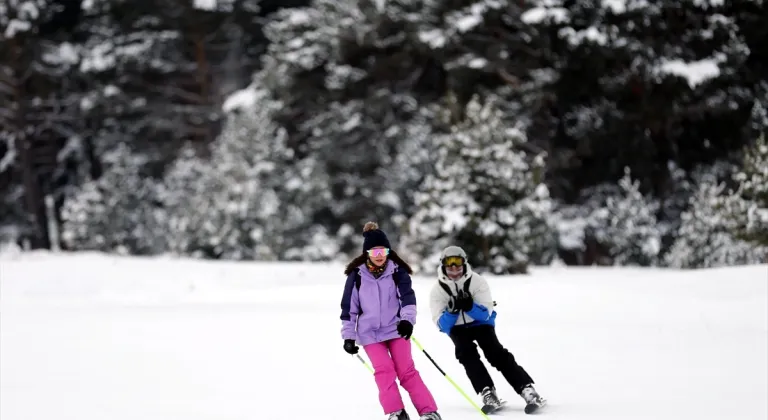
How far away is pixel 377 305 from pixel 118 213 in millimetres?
28639

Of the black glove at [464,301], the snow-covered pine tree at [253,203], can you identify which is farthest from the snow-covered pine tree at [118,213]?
the black glove at [464,301]

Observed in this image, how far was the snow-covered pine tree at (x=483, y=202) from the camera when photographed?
60.1ft

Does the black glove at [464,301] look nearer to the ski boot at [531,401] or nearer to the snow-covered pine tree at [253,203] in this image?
the ski boot at [531,401]

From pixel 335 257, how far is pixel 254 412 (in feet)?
82.0

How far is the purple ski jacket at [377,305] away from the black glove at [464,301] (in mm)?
696

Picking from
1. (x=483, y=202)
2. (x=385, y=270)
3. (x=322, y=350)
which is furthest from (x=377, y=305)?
(x=483, y=202)

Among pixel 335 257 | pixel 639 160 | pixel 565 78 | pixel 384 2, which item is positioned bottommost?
pixel 335 257

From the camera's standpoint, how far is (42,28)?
40031mm

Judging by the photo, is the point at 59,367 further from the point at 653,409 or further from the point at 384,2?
the point at 384,2

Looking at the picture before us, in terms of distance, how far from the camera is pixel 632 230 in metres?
26.1

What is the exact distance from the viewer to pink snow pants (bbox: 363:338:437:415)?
23.2ft

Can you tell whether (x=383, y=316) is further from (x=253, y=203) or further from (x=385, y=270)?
(x=253, y=203)

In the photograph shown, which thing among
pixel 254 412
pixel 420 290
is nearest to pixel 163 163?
pixel 420 290

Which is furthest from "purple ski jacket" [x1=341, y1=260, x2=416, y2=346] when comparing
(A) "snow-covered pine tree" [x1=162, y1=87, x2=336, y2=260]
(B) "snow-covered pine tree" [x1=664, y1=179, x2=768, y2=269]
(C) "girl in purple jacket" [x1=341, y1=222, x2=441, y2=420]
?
(A) "snow-covered pine tree" [x1=162, y1=87, x2=336, y2=260]
